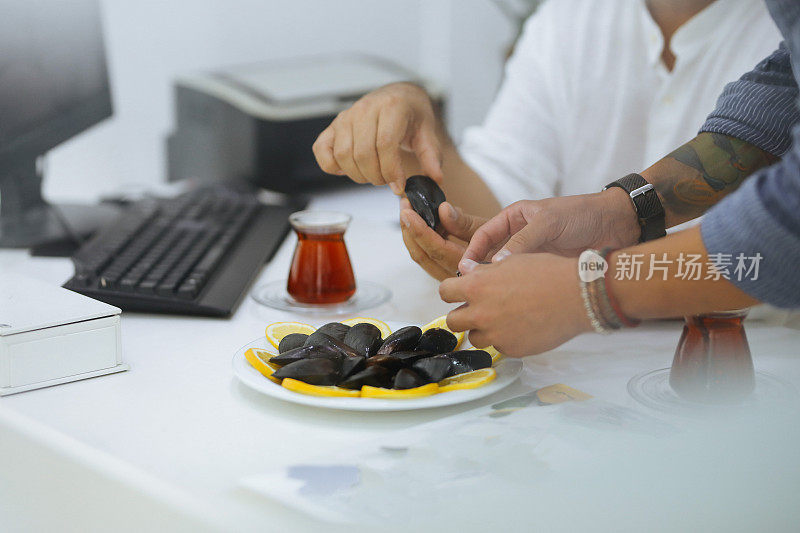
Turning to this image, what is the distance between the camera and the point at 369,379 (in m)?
0.69

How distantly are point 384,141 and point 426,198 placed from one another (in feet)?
0.37

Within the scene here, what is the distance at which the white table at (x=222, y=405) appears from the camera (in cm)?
59

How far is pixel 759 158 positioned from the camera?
0.86 m

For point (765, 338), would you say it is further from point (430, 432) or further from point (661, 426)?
point (430, 432)

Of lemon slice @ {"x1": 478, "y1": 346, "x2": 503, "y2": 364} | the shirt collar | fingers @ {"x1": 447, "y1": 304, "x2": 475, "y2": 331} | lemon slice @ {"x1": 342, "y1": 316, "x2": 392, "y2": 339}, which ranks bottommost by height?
lemon slice @ {"x1": 342, "y1": 316, "x2": 392, "y2": 339}

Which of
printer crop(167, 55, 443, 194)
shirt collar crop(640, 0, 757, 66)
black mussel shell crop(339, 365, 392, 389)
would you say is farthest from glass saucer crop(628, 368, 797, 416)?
printer crop(167, 55, 443, 194)

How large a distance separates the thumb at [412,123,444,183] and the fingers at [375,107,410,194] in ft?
0.10

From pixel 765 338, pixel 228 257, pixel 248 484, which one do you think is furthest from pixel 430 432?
pixel 228 257

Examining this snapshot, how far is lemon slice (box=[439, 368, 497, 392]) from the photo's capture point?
0.69m

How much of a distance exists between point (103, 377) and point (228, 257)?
0.38m

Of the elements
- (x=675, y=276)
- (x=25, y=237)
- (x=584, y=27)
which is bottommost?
(x=25, y=237)

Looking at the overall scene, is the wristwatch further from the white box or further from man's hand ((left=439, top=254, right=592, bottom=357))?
the white box

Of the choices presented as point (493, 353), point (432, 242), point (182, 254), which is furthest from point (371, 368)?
point (182, 254)

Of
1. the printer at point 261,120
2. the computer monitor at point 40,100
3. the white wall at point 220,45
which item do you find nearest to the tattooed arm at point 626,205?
the computer monitor at point 40,100
